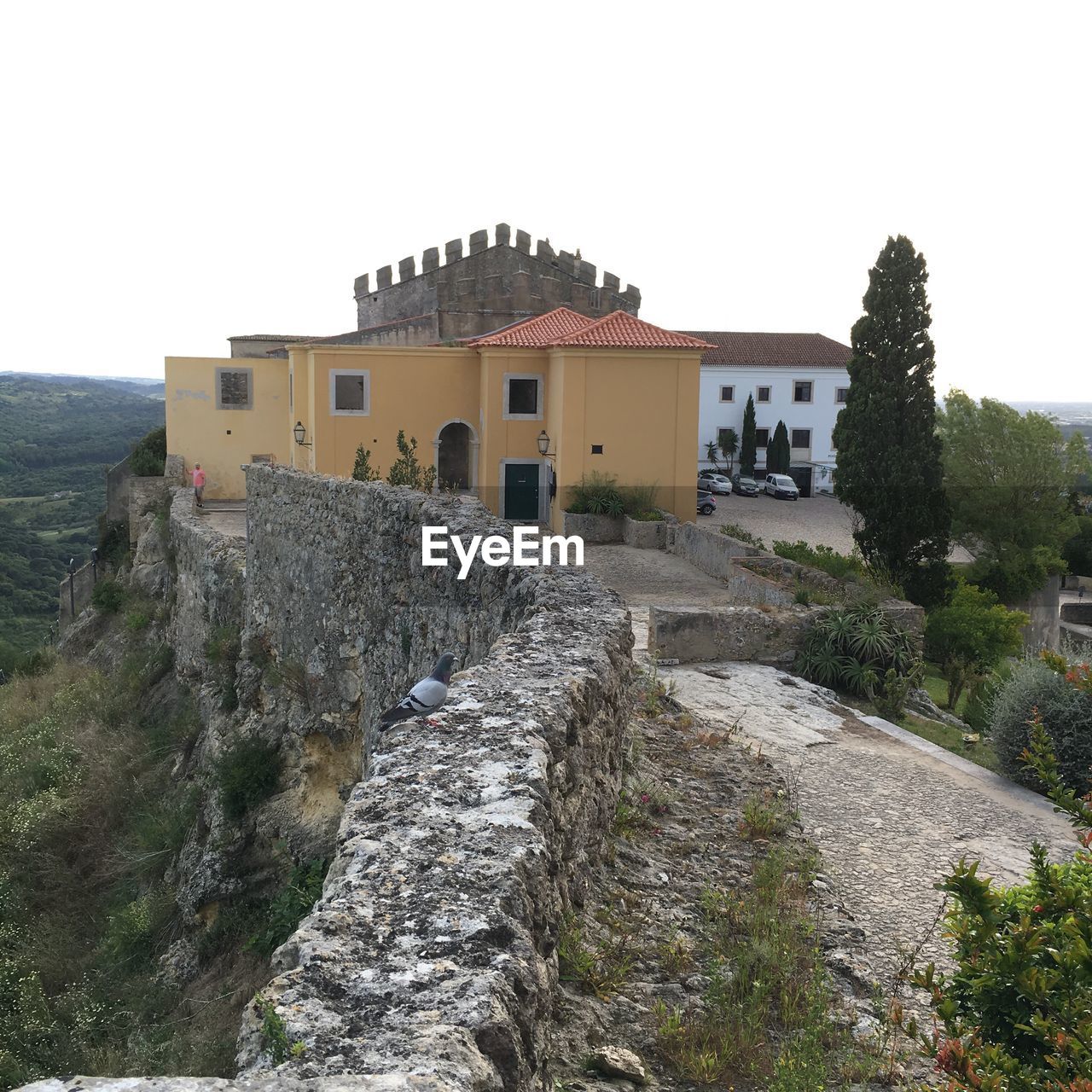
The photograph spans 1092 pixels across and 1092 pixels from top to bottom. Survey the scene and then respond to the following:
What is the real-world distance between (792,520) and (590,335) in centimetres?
1451

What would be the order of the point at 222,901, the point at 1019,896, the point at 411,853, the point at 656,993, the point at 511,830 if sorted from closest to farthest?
the point at 411,853, the point at 511,830, the point at 1019,896, the point at 656,993, the point at 222,901

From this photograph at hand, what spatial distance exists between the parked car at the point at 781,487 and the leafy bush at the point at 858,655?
107 ft

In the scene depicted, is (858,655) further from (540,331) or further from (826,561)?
(540,331)

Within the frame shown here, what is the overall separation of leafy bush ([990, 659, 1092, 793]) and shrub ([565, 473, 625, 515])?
14.3 meters

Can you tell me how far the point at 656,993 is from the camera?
12.4 ft

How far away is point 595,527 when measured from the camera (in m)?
22.0

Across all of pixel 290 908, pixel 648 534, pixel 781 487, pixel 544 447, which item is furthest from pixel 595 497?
pixel 781 487

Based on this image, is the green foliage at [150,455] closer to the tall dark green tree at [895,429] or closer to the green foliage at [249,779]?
the tall dark green tree at [895,429]

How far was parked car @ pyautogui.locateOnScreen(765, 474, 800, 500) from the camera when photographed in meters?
43.0

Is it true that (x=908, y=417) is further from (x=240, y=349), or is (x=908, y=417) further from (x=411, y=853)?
(x=411, y=853)

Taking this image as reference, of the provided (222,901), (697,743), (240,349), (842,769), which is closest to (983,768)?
(842,769)

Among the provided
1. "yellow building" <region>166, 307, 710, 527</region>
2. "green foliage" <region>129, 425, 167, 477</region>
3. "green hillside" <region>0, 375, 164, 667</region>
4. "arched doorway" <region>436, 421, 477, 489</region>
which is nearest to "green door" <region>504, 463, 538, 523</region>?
"yellow building" <region>166, 307, 710, 527</region>

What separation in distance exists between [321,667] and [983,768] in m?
5.90

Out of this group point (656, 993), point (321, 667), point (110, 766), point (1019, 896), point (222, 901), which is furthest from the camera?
point (110, 766)
